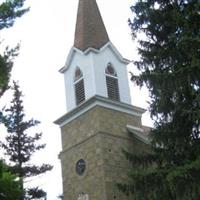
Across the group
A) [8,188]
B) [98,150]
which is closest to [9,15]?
[8,188]

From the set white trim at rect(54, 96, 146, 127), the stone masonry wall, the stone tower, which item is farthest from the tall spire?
the stone masonry wall

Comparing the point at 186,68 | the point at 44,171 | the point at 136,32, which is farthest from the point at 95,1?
the point at 186,68

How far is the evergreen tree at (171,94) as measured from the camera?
15.5m

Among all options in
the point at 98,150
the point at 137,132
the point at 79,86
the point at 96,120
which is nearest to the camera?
the point at 98,150

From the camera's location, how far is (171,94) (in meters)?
16.3

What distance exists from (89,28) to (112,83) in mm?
4088

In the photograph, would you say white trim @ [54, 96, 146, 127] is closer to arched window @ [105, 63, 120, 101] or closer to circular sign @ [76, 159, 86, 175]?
arched window @ [105, 63, 120, 101]

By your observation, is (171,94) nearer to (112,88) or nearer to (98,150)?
(98,150)

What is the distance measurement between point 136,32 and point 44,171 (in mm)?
14311

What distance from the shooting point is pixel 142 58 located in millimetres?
17203

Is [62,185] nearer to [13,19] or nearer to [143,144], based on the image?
[143,144]

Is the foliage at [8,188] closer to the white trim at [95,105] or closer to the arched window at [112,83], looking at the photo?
the white trim at [95,105]

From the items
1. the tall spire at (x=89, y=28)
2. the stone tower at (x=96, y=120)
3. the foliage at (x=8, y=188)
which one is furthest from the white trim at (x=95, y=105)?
the foliage at (x=8, y=188)

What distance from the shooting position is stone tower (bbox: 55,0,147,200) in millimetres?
28062
